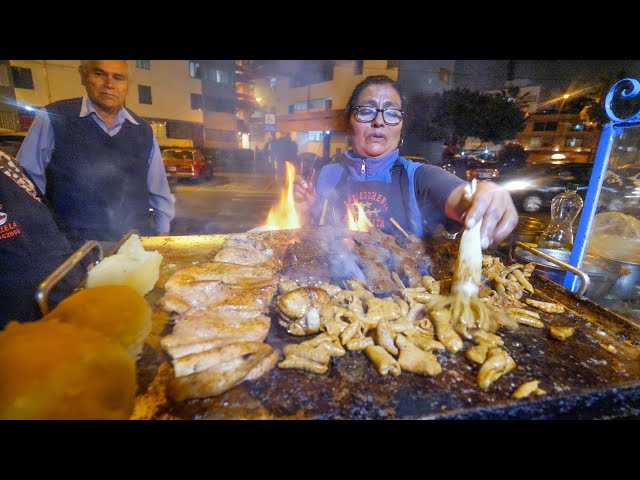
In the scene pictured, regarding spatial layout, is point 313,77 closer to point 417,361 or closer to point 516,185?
point 516,185

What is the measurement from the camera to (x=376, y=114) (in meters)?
4.08

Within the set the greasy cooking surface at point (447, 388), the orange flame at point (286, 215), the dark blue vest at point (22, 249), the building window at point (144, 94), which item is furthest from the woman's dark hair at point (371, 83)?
the building window at point (144, 94)

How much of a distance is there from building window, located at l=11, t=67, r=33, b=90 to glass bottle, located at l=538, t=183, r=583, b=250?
33.8 metres

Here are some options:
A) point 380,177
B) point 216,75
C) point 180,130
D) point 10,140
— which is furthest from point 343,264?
point 216,75

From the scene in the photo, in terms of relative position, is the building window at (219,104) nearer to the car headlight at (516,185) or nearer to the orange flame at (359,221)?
the car headlight at (516,185)

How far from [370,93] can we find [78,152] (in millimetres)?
3975

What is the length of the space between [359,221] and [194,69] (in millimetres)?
39363

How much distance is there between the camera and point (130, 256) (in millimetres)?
2666

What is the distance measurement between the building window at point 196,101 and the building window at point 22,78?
549 inches

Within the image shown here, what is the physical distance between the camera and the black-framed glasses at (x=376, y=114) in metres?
4.05

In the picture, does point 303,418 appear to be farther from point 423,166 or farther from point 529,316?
point 423,166

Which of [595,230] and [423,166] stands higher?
[423,166]

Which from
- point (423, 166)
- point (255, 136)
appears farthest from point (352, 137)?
point (255, 136)

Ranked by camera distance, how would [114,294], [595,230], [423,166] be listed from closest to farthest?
[114,294] < [423,166] < [595,230]
